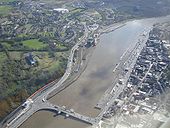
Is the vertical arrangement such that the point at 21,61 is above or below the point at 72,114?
above

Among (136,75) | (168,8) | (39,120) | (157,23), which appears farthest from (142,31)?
(39,120)

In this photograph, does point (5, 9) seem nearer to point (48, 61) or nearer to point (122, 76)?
point (48, 61)

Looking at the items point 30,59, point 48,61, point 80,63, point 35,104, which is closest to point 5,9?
point 30,59

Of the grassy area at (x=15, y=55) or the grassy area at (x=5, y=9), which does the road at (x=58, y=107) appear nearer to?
the grassy area at (x=15, y=55)

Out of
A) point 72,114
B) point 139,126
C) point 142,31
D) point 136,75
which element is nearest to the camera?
point 139,126

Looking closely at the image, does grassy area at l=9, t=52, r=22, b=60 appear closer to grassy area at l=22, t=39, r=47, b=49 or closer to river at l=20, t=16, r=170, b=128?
grassy area at l=22, t=39, r=47, b=49

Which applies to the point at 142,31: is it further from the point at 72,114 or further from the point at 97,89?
the point at 72,114
